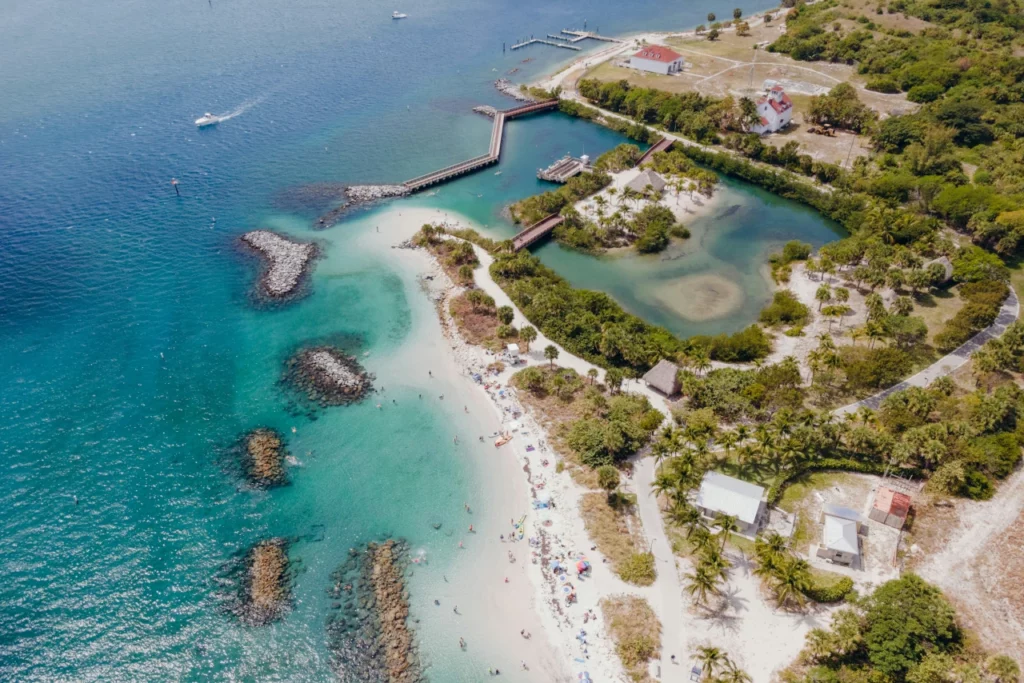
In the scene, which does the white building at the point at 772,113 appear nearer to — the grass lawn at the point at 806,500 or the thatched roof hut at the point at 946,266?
the thatched roof hut at the point at 946,266

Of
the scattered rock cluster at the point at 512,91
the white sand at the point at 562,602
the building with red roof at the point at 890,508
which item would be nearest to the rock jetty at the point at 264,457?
the white sand at the point at 562,602

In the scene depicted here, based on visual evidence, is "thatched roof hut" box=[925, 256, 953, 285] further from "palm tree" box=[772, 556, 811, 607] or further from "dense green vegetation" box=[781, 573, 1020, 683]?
"palm tree" box=[772, 556, 811, 607]

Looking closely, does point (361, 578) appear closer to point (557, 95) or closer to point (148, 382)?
point (148, 382)

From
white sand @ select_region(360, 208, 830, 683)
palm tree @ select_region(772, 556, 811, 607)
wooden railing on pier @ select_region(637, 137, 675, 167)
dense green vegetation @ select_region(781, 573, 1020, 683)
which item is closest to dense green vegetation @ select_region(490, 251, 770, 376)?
white sand @ select_region(360, 208, 830, 683)

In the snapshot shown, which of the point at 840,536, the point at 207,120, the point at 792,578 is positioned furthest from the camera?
the point at 207,120

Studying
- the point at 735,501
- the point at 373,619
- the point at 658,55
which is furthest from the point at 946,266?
the point at 658,55

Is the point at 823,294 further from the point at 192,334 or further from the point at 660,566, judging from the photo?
the point at 192,334
